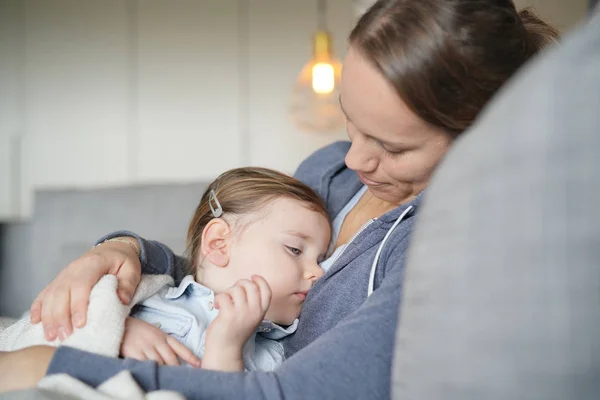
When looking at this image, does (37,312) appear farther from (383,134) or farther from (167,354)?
(383,134)

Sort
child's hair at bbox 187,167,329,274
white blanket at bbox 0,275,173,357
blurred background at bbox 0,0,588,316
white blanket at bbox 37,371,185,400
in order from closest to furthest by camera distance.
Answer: white blanket at bbox 37,371,185,400, white blanket at bbox 0,275,173,357, child's hair at bbox 187,167,329,274, blurred background at bbox 0,0,588,316

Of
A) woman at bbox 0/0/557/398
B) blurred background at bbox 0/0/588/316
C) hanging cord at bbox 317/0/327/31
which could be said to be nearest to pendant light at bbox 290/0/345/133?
blurred background at bbox 0/0/588/316

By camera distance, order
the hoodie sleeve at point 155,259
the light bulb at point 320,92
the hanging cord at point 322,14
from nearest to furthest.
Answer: the hoodie sleeve at point 155,259
the light bulb at point 320,92
the hanging cord at point 322,14

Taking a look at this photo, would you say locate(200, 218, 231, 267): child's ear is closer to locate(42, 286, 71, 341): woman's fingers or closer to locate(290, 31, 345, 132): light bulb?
locate(42, 286, 71, 341): woman's fingers

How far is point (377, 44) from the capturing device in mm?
978

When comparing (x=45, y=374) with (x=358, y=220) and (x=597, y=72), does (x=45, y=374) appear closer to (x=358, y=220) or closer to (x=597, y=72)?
(x=597, y=72)

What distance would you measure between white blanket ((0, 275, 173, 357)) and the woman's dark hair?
0.54 metres

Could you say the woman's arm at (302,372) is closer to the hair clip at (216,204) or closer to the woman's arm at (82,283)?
the woman's arm at (82,283)

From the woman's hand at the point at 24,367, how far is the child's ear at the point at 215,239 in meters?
0.53

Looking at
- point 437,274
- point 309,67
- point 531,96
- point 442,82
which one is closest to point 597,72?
point 531,96

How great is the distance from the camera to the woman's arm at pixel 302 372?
705 mm

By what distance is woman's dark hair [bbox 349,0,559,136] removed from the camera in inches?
35.8

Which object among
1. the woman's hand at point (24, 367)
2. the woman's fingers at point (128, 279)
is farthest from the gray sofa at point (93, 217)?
the woman's hand at point (24, 367)

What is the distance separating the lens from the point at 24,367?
711 mm
